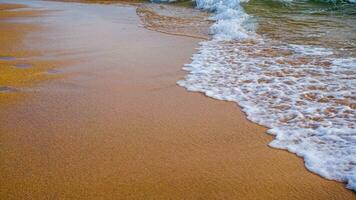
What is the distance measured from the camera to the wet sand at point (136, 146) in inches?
92.8

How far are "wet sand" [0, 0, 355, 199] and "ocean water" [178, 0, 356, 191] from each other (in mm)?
180

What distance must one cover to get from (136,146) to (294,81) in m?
2.38

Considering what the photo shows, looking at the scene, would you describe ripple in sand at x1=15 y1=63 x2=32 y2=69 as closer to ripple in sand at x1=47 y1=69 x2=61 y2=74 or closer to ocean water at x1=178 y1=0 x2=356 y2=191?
ripple in sand at x1=47 y1=69 x2=61 y2=74

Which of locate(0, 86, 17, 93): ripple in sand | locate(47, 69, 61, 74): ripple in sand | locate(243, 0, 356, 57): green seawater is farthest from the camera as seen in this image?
locate(243, 0, 356, 57): green seawater

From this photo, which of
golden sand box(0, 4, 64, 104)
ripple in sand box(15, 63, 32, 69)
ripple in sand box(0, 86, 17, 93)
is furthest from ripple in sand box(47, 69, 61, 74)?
ripple in sand box(0, 86, 17, 93)

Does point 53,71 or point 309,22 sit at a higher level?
point 309,22

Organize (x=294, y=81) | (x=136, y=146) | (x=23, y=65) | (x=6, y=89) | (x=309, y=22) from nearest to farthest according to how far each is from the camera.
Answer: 1. (x=136, y=146)
2. (x=6, y=89)
3. (x=294, y=81)
4. (x=23, y=65)
5. (x=309, y=22)

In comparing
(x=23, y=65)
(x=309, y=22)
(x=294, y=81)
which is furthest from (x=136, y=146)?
(x=309, y=22)

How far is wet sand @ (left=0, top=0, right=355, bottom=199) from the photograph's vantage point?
2357 millimetres

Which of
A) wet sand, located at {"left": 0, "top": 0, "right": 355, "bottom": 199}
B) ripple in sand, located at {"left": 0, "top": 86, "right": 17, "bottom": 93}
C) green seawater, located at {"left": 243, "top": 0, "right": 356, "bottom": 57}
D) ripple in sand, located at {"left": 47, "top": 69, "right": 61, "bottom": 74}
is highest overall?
green seawater, located at {"left": 243, "top": 0, "right": 356, "bottom": 57}

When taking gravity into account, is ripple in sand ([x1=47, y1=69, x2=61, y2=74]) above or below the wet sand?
above

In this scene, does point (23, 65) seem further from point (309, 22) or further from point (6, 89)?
point (309, 22)

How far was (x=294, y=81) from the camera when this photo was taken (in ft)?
14.5

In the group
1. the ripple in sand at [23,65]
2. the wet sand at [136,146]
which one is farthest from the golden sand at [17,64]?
the wet sand at [136,146]
